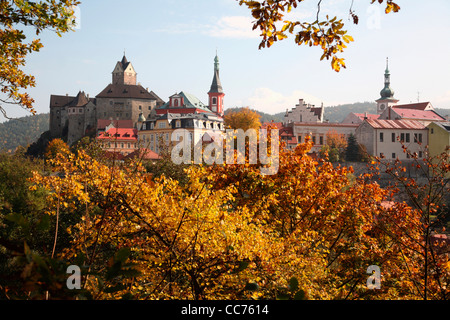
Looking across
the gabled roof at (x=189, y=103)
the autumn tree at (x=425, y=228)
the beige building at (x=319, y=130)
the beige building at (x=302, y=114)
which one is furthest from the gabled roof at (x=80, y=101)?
the autumn tree at (x=425, y=228)

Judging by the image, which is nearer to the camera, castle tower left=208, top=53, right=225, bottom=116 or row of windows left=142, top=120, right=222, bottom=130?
row of windows left=142, top=120, right=222, bottom=130

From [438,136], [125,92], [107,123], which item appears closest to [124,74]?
[125,92]

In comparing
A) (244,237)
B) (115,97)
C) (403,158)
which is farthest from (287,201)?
(115,97)

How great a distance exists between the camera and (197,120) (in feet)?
208

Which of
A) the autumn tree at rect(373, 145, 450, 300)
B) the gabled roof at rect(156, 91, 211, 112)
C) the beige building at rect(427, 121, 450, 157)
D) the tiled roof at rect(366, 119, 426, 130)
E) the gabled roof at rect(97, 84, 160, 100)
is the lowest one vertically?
the autumn tree at rect(373, 145, 450, 300)

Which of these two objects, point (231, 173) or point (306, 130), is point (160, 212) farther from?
point (306, 130)

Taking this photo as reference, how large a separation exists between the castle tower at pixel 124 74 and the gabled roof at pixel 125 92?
941 cm

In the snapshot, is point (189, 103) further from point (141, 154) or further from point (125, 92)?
point (141, 154)

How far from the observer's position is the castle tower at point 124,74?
4026 inches

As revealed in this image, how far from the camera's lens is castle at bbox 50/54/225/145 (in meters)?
86.7

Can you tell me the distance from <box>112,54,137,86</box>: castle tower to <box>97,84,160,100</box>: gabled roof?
9413mm

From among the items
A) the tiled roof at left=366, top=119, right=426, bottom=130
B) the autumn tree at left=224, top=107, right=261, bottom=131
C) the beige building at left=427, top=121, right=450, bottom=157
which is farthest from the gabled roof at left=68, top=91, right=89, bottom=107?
the beige building at left=427, top=121, right=450, bottom=157

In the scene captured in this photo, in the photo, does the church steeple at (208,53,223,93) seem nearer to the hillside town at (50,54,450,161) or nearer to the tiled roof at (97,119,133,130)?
the hillside town at (50,54,450,161)

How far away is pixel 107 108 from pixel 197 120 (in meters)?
32.7
